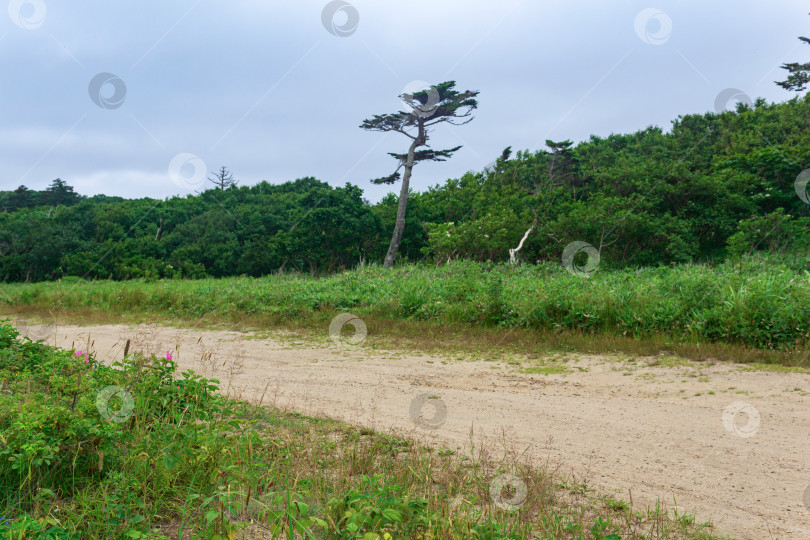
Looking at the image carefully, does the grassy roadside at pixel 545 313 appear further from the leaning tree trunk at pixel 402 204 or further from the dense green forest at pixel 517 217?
the leaning tree trunk at pixel 402 204

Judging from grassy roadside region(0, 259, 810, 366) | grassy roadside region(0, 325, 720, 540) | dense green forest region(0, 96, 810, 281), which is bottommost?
grassy roadside region(0, 325, 720, 540)

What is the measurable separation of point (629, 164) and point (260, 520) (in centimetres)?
2306

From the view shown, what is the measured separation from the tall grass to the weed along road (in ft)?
3.91

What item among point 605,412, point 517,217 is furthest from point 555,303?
point 517,217

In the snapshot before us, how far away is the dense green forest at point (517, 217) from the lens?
65.2ft

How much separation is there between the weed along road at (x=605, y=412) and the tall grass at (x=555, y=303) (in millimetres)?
1192

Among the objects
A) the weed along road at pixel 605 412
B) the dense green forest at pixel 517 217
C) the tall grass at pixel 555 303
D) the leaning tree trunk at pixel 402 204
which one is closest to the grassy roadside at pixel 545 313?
the tall grass at pixel 555 303

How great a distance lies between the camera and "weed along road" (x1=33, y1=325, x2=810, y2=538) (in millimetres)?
3701

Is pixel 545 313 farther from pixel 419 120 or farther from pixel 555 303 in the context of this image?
pixel 419 120

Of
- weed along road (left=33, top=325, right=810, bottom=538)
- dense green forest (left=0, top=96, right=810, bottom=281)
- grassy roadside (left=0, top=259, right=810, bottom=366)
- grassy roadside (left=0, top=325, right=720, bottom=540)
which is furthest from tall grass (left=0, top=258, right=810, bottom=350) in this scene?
grassy roadside (left=0, top=325, right=720, bottom=540)

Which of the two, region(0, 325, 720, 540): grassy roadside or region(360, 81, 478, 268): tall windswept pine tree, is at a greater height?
region(360, 81, 478, 268): tall windswept pine tree

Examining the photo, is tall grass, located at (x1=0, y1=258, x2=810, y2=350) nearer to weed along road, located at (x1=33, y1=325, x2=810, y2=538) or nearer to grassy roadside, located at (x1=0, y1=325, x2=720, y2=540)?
weed along road, located at (x1=33, y1=325, x2=810, y2=538)

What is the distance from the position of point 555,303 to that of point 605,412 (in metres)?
4.54

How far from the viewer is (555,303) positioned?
996 centimetres
